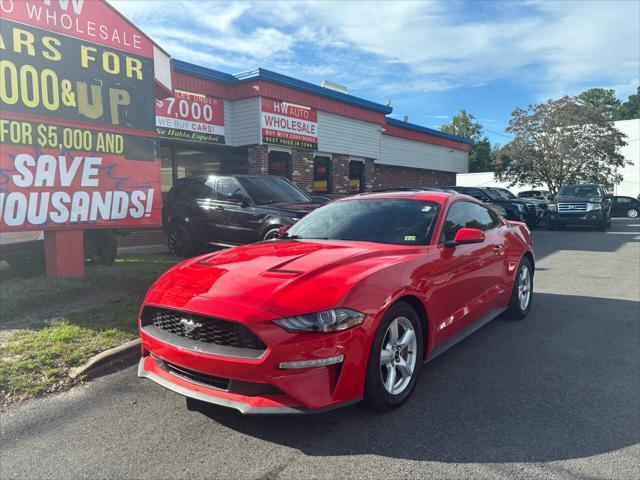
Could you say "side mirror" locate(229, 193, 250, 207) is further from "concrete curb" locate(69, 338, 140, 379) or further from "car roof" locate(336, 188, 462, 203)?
"concrete curb" locate(69, 338, 140, 379)

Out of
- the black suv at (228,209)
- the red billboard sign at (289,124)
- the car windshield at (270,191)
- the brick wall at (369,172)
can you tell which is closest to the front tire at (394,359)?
the black suv at (228,209)

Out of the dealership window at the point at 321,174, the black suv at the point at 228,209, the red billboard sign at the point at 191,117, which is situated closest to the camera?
the black suv at the point at 228,209

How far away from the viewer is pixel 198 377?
2.99 m

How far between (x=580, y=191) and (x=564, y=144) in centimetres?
1387

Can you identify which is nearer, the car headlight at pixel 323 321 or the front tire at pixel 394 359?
the car headlight at pixel 323 321

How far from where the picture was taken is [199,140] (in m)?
13.9

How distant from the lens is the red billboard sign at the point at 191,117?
12.7 meters

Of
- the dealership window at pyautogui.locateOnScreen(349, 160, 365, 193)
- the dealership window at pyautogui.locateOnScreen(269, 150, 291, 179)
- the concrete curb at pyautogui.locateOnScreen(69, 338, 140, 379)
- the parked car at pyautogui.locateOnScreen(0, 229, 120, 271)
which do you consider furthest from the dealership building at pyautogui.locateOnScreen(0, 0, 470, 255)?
the dealership window at pyautogui.locateOnScreen(349, 160, 365, 193)

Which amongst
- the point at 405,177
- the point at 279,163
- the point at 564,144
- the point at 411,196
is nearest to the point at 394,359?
the point at 411,196

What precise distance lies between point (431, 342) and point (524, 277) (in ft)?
8.89

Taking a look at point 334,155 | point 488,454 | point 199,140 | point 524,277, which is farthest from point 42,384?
point 334,155

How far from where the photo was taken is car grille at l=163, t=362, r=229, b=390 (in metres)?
2.87

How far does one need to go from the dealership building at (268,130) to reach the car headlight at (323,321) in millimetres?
10087

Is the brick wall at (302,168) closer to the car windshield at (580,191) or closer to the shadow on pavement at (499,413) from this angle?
the car windshield at (580,191)
